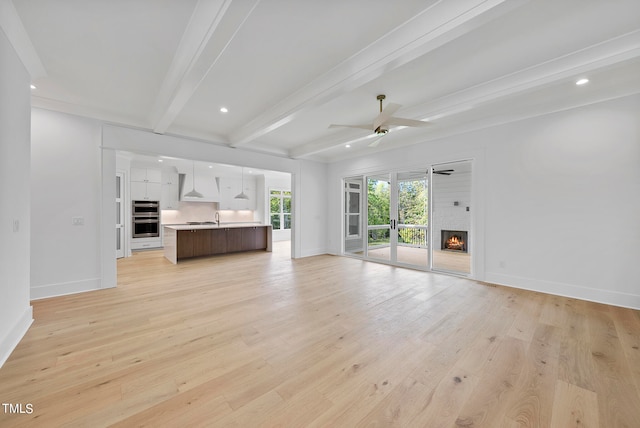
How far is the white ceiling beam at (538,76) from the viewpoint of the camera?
7.55 feet

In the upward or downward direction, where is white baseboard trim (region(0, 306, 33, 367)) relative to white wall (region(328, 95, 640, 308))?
downward

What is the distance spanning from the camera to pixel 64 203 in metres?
3.68

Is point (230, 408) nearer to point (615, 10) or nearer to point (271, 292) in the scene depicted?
point (271, 292)

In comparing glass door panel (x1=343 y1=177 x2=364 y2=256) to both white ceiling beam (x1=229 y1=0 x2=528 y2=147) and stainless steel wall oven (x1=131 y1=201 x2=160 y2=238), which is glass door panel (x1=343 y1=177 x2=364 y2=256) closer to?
white ceiling beam (x1=229 y1=0 x2=528 y2=147)

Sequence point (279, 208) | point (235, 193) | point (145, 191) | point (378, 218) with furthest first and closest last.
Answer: point (279, 208) → point (235, 193) → point (145, 191) → point (378, 218)

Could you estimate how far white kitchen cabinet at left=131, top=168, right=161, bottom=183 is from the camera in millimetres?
7415

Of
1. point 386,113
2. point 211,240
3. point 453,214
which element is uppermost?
point 386,113

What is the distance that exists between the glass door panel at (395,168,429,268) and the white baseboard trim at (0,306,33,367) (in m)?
5.76

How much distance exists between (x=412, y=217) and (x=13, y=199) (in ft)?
20.1

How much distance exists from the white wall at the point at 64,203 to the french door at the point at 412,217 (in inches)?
211

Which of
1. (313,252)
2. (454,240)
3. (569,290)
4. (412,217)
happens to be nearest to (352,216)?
(313,252)

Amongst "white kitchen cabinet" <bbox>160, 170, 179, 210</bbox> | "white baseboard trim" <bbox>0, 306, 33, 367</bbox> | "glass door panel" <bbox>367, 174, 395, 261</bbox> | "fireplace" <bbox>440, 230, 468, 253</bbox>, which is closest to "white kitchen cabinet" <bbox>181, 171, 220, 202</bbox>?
"white kitchen cabinet" <bbox>160, 170, 179, 210</bbox>

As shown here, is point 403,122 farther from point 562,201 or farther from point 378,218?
point 378,218

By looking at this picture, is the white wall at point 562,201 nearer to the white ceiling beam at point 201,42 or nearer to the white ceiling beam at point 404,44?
the white ceiling beam at point 404,44
